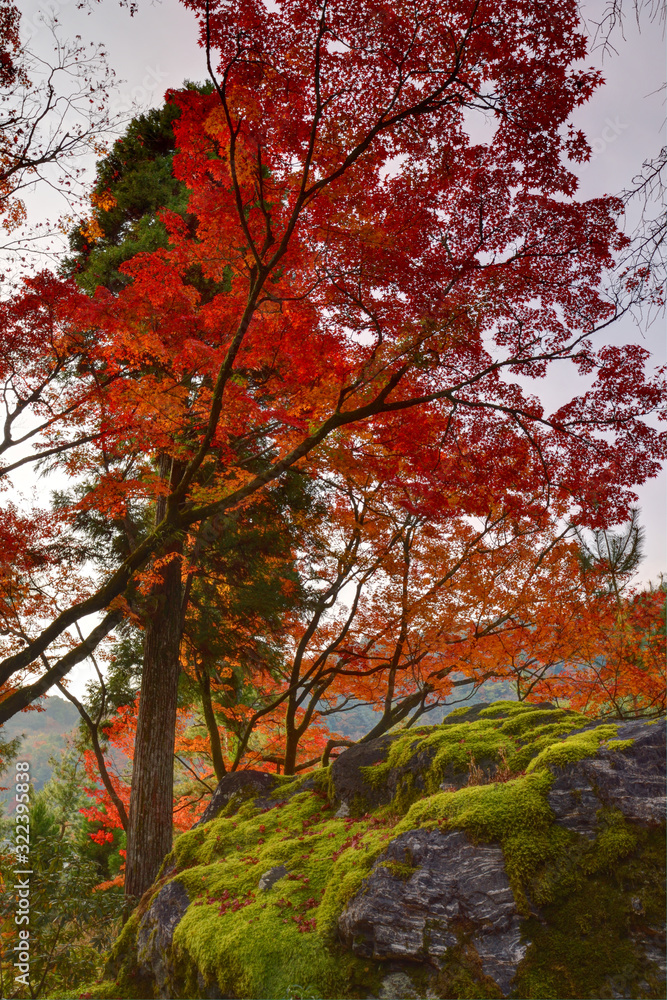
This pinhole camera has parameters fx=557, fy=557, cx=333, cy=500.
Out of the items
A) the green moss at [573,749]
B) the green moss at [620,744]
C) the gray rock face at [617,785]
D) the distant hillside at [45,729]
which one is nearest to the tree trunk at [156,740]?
the green moss at [573,749]

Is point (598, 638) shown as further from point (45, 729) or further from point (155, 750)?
point (45, 729)

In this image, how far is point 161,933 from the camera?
512 cm

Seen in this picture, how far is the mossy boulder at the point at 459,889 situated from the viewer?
334 centimetres

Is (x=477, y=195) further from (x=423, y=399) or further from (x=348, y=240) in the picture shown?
(x=423, y=399)

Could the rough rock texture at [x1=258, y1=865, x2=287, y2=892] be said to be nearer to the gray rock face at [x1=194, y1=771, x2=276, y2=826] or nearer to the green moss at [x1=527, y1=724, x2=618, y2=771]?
the gray rock face at [x1=194, y1=771, x2=276, y2=826]

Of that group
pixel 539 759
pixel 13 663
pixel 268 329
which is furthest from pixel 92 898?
pixel 268 329

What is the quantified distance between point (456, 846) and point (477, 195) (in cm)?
621

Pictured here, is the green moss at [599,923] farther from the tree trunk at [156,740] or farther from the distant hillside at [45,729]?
the distant hillside at [45,729]

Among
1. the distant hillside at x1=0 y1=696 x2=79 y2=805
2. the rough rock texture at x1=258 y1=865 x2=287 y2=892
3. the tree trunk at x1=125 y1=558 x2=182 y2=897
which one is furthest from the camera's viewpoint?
the distant hillside at x1=0 y1=696 x2=79 y2=805

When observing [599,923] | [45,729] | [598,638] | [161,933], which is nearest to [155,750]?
[161,933]

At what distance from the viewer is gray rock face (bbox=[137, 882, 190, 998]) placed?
16.0 ft

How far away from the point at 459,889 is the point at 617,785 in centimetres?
127

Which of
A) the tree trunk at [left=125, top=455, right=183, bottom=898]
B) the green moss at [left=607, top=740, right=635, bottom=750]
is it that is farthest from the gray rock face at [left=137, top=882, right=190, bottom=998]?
the green moss at [left=607, top=740, right=635, bottom=750]

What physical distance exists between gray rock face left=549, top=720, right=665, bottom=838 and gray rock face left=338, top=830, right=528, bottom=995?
59cm
